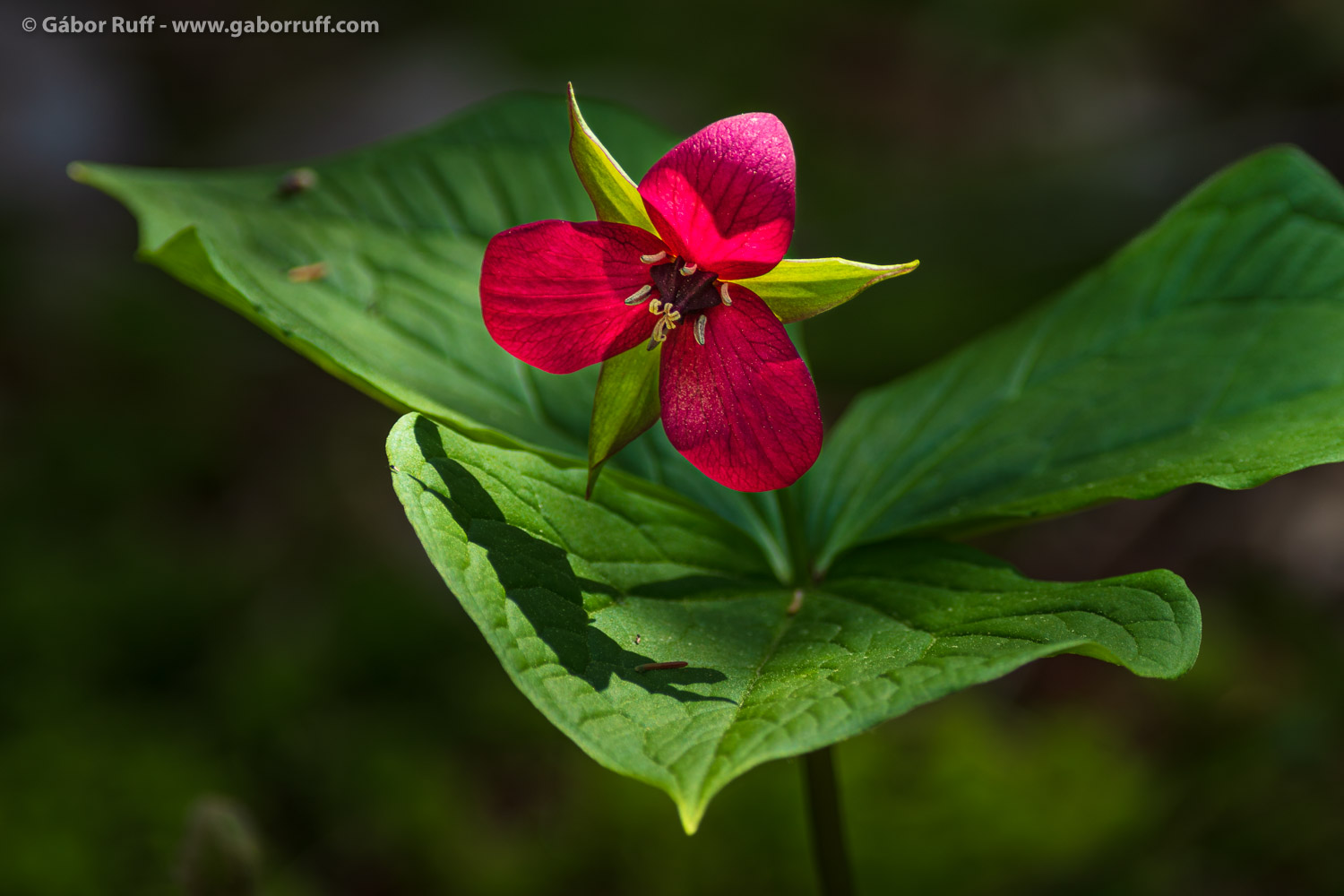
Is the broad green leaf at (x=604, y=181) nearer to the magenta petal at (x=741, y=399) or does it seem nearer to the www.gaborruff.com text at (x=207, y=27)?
the magenta petal at (x=741, y=399)

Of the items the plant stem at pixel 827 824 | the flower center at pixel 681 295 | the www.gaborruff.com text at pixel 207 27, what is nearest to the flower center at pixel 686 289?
the flower center at pixel 681 295

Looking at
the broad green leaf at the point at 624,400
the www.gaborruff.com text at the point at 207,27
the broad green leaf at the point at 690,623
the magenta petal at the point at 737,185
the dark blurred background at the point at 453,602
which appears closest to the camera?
the broad green leaf at the point at 690,623

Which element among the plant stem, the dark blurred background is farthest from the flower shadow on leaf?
the dark blurred background

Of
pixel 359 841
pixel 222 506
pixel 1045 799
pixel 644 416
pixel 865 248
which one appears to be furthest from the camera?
pixel 865 248

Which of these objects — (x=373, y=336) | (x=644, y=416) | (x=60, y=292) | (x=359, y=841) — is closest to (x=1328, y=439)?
(x=644, y=416)

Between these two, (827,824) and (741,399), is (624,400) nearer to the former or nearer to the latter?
(741,399)

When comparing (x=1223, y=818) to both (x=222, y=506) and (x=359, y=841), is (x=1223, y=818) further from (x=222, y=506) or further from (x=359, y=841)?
(x=222, y=506)

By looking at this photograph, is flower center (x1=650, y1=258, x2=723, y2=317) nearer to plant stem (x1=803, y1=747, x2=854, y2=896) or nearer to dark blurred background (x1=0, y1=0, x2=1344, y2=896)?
plant stem (x1=803, y1=747, x2=854, y2=896)
